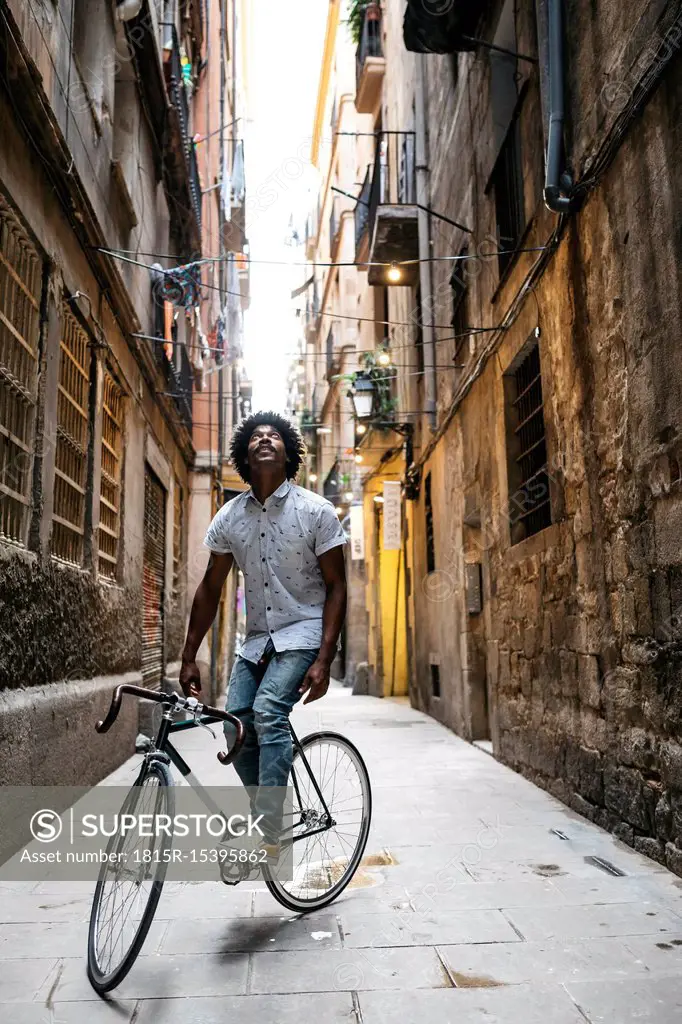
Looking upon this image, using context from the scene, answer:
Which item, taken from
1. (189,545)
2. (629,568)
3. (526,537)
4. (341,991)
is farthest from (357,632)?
(341,991)

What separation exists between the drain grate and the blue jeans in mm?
1756

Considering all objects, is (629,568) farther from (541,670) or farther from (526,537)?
(526,537)

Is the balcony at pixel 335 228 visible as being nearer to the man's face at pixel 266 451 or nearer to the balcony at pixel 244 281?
the balcony at pixel 244 281

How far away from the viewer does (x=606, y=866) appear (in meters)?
4.21

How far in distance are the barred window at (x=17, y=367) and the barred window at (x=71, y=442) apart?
0.71m

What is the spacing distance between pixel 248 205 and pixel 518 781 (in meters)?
24.3

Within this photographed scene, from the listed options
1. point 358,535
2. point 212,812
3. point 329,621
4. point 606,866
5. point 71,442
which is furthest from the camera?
point 358,535

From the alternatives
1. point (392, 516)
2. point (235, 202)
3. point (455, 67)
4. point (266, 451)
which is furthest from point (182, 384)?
point (235, 202)

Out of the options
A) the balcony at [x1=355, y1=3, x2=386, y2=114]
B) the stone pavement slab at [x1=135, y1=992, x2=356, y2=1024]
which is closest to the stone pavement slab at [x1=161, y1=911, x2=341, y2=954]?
the stone pavement slab at [x1=135, y1=992, x2=356, y2=1024]

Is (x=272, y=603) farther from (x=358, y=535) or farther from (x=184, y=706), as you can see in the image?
(x=358, y=535)

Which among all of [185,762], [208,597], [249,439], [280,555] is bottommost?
[185,762]

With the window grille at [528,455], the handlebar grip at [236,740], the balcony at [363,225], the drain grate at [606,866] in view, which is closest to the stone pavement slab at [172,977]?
the handlebar grip at [236,740]

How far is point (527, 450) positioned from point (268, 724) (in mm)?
4446

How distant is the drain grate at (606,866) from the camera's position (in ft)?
13.3
